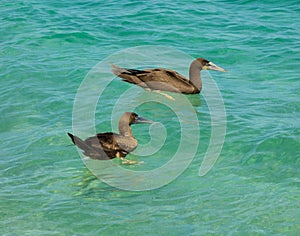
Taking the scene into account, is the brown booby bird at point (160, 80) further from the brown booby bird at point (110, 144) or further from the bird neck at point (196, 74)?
the brown booby bird at point (110, 144)

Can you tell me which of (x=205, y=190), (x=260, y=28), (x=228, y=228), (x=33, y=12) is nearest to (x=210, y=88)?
(x=260, y=28)

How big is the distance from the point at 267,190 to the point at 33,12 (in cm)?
1054

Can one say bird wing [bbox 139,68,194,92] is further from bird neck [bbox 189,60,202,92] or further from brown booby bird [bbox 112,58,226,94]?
bird neck [bbox 189,60,202,92]

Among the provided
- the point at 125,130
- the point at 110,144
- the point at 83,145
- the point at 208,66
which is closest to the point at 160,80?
the point at 208,66

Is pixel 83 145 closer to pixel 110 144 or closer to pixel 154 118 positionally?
pixel 110 144

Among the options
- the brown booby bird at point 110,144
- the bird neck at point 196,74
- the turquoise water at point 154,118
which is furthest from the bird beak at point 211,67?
the brown booby bird at point 110,144

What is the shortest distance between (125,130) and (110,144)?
0.64 m

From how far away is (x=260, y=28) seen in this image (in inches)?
574

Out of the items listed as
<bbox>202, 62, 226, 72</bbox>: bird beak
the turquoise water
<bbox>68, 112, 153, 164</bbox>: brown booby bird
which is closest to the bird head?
<bbox>202, 62, 226, 72</bbox>: bird beak

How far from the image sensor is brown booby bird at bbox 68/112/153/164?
812cm

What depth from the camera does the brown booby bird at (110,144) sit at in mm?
8125

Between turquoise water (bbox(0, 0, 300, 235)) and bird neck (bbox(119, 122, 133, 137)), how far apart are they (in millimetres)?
364

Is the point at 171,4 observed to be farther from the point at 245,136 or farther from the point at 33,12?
the point at 245,136

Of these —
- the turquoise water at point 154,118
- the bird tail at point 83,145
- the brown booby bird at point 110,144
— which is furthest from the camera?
the brown booby bird at point 110,144
